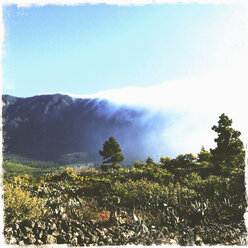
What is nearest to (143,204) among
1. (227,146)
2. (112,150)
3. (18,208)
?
(18,208)

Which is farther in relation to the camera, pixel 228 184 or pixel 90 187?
pixel 90 187

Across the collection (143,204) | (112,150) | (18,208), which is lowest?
(143,204)

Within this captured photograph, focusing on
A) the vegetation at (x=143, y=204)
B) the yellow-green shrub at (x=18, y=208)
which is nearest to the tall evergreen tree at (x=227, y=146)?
the vegetation at (x=143, y=204)

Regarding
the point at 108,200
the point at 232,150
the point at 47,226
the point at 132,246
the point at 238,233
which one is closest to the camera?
the point at 132,246

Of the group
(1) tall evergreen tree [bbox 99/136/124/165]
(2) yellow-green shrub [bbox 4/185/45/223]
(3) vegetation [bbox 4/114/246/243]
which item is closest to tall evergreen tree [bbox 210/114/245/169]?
(3) vegetation [bbox 4/114/246/243]

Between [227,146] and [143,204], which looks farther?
[227,146]

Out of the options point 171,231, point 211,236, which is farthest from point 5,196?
point 211,236

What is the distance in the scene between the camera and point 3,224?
15.1 feet

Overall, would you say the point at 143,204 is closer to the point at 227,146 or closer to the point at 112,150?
the point at 227,146

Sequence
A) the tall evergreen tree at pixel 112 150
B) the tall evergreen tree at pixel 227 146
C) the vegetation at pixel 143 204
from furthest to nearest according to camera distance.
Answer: the tall evergreen tree at pixel 112 150
the tall evergreen tree at pixel 227 146
the vegetation at pixel 143 204

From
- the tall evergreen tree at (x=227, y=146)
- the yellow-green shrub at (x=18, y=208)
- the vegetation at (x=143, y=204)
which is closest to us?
the yellow-green shrub at (x=18, y=208)

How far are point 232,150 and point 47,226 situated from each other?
1677 cm

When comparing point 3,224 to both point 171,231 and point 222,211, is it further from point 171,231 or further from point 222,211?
point 222,211

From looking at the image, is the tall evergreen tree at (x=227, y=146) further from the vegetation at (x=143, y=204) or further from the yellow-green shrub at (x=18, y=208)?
the yellow-green shrub at (x=18, y=208)
